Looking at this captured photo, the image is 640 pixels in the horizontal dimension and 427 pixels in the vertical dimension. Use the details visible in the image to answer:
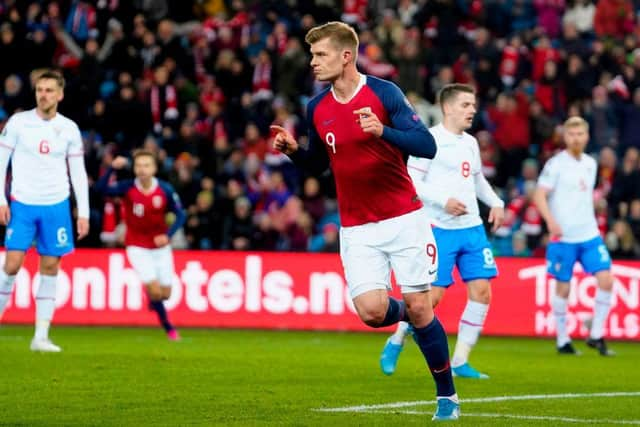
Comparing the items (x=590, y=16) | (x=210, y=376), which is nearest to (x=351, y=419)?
(x=210, y=376)

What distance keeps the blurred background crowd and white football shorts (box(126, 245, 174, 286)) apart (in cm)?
358

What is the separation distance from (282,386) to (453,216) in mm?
2245

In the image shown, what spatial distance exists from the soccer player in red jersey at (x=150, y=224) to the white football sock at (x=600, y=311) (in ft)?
16.6

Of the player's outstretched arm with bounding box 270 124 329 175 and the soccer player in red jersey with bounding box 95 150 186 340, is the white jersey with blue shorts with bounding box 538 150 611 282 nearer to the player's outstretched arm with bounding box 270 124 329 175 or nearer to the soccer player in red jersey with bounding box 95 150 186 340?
the soccer player in red jersey with bounding box 95 150 186 340

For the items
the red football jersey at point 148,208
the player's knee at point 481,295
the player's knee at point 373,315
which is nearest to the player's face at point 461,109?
the player's knee at point 481,295

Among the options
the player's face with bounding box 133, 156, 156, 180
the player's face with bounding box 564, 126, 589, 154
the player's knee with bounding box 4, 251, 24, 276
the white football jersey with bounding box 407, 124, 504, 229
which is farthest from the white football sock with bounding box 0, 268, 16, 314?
the player's face with bounding box 564, 126, 589, 154

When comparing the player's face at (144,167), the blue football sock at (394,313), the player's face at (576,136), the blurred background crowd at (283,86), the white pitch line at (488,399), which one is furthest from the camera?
the blurred background crowd at (283,86)

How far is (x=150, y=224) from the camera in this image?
699 inches

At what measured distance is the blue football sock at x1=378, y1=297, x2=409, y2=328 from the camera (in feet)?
29.8

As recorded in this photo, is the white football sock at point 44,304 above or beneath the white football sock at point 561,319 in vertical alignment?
above

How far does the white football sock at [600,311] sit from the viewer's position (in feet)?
53.7

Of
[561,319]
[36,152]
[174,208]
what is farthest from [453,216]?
[174,208]

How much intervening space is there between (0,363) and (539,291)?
920cm

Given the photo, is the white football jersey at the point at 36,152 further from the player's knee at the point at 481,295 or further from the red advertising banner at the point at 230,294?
the red advertising banner at the point at 230,294
